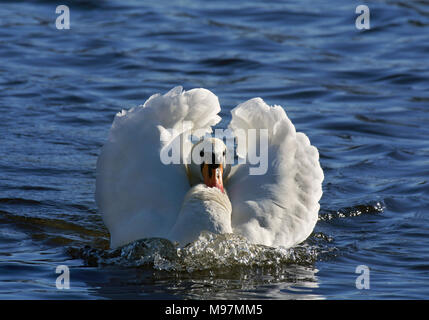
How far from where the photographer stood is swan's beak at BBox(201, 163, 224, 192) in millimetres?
7387

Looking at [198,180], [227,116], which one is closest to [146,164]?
[198,180]

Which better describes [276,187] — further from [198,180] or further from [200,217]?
[200,217]

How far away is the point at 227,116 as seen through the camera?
12.0 m

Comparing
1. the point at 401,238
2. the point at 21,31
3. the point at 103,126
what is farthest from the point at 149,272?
the point at 21,31

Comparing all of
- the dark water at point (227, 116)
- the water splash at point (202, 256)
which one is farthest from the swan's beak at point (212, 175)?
the dark water at point (227, 116)

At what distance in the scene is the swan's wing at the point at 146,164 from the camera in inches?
293

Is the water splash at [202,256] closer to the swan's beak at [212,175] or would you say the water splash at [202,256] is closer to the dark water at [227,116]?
the dark water at [227,116]

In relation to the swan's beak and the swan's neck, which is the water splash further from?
the swan's beak

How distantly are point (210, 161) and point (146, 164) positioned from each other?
2.12ft

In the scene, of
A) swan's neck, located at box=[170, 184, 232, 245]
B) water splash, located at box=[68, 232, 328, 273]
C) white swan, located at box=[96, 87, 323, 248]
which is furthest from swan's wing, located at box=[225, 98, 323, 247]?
swan's neck, located at box=[170, 184, 232, 245]

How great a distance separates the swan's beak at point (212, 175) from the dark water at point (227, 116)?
73 centimetres

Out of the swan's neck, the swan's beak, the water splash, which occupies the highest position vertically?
the swan's beak

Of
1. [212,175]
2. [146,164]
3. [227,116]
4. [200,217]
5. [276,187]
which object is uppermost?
[227,116]

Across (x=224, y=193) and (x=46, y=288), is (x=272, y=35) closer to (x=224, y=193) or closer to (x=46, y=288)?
(x=224, y=193)
